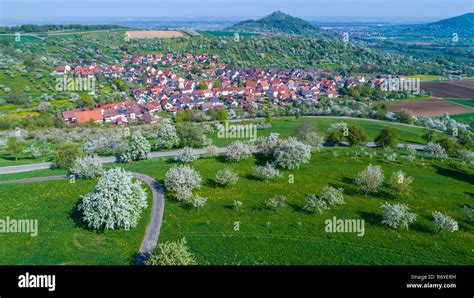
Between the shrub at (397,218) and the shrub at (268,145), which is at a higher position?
the shrub at (268,145)

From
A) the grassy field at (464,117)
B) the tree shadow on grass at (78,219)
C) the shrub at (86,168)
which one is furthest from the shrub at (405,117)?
the tree shadow on grass at (78,219)

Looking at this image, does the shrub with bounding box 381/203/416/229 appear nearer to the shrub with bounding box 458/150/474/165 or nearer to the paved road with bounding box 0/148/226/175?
the shrub with bounding box 458/150/474/165

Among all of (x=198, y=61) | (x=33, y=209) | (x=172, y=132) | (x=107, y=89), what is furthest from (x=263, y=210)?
(x=198, y=61)

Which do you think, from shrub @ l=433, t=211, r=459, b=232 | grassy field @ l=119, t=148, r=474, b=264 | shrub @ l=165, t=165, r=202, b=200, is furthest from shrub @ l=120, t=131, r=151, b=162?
shrub @ l=433, t=211, r=459, b=232

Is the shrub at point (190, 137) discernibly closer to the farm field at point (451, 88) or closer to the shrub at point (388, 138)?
the shrub at point (388, 138)

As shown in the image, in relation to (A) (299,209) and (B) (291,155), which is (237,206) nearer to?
(A) (299,209)

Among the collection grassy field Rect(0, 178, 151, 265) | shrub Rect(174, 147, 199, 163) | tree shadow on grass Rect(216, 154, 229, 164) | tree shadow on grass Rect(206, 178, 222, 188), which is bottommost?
grassy field Rect(0, 178, 151, 265)
